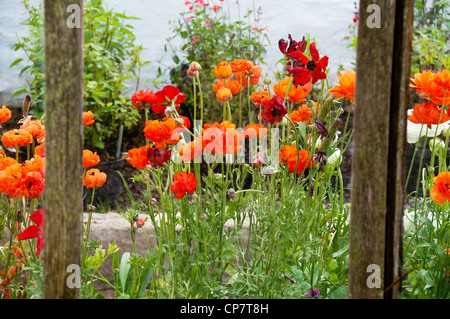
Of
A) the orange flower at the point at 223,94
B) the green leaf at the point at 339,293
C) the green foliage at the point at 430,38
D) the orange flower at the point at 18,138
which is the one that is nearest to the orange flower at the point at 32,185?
the orange flower at the point at 18,138

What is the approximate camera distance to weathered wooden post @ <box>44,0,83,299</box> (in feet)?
2.04

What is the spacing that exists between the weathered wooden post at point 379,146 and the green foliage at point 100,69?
176cm

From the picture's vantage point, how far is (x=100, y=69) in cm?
237

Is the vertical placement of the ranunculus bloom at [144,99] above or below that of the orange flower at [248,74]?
below

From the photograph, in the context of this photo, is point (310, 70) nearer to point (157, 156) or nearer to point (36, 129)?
point (157, 156)

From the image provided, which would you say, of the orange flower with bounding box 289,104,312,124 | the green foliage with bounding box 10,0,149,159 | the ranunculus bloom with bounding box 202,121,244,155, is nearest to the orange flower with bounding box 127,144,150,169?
the ranunculus bloom with bounding box 202,121,244,155

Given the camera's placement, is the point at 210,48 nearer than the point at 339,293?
No

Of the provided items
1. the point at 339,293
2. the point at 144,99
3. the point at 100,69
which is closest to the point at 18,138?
the point at 144,99

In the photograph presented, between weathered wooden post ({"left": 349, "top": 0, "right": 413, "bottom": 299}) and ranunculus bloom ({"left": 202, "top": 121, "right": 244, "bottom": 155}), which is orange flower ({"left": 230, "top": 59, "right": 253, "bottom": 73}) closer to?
ranunculus bloom ({"left": 202, "top": 121, "right": 244, "bottom": 155})

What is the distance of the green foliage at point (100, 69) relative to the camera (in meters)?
2.24

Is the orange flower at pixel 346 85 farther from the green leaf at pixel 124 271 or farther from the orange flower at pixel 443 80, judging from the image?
the green leaf at pixel 124 271

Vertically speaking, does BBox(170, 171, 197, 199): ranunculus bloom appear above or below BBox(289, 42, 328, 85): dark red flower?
below

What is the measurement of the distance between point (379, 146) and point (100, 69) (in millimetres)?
1966

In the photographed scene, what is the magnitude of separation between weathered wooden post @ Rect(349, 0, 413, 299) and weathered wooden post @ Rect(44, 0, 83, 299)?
15.0 inches
